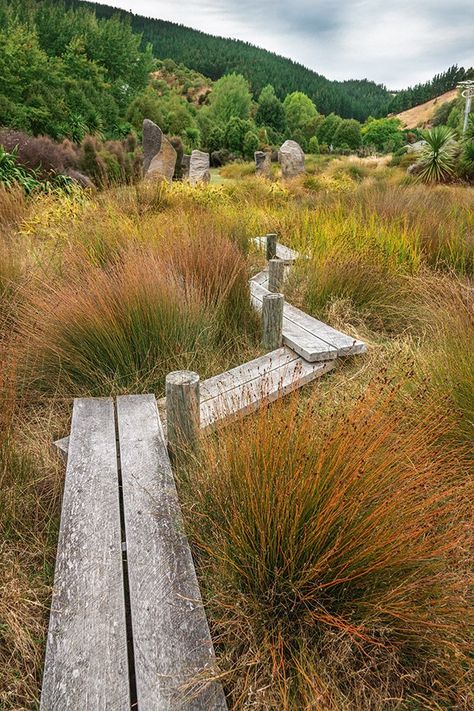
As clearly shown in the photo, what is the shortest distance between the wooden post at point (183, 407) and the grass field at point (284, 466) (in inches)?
3.9

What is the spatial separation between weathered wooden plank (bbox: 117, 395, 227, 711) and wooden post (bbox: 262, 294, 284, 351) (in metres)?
1.33

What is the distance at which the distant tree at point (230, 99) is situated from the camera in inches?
1927

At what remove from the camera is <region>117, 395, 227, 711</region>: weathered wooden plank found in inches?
48.3

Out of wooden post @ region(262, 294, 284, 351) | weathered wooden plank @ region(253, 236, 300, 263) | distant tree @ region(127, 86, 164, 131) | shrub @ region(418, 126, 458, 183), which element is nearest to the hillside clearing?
distant tree @ region(127, 86, 164, 131)

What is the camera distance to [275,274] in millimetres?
4020

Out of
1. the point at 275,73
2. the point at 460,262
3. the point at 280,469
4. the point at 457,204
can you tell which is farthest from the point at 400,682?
the point at 275,73

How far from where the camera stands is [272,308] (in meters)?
3.14

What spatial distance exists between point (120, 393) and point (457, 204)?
5591 millimetres

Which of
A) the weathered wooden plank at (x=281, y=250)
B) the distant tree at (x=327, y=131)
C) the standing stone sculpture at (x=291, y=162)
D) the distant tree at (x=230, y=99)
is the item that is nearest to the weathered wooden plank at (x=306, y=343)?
the weathered wooden plank at (x=281, y=250)

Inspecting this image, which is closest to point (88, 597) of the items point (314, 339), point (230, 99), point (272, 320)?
point (272, 320)

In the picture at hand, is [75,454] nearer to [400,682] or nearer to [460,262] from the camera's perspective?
[400,682]

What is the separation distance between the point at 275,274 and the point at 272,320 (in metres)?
0.94

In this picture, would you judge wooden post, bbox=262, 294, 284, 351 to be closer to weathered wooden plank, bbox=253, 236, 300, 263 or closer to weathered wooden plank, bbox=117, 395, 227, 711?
weathered wooden plank, bbox=117, 395, 227, 711

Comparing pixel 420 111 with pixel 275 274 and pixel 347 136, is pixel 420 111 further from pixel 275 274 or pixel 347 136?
pixel 275 274
